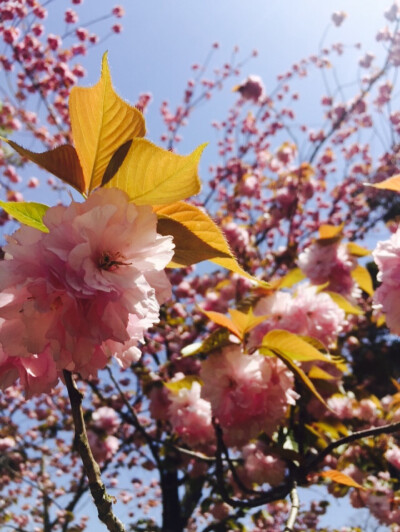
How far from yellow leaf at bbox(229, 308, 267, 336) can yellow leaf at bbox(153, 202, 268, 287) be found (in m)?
0.60

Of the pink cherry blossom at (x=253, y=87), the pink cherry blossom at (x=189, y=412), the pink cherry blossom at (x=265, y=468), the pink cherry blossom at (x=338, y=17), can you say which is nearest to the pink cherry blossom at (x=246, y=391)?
the pink cherry blossom at (x=189, y=412)

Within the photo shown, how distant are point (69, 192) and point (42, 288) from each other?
143 mm

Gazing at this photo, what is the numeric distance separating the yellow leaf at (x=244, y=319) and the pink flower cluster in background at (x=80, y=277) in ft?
2.31

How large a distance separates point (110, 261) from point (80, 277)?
0.05 metres

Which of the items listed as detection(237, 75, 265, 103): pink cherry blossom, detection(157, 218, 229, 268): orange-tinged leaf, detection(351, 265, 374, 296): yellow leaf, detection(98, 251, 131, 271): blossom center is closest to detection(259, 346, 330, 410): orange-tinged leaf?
detection(157, 218, 229, 268): orange-tinged leaf

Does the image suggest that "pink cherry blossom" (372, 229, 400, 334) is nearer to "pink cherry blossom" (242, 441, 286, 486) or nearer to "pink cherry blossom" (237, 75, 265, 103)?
"pink cherry blossom" (242, 441, 286, 486)

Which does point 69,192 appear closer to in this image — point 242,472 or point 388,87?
point 242,472

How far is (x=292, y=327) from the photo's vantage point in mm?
1593

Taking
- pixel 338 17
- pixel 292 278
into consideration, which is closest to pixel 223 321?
pixel 292 278

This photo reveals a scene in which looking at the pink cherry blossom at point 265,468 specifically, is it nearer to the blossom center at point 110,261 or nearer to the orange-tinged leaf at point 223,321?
the orange-tinged leaf at point 223,321

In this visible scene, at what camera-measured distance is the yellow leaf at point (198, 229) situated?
669 mm

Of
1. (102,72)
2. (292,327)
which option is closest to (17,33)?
(292,327)

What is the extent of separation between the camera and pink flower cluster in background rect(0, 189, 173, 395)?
0.55m

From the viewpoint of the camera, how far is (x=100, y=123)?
625mm
